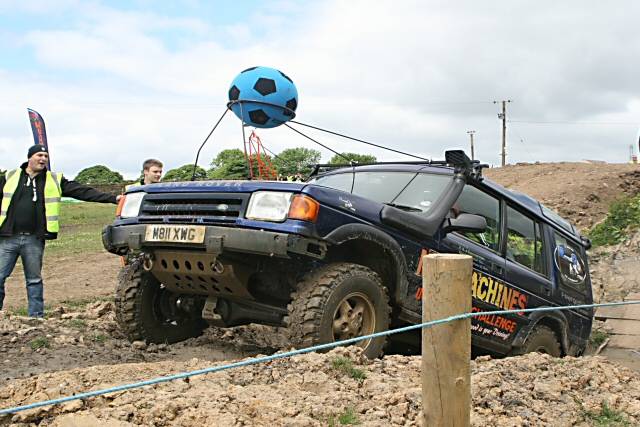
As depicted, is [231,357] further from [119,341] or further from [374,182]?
[374,182]

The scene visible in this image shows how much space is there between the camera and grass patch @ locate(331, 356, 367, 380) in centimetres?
371

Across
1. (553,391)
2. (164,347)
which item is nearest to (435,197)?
(553,391)

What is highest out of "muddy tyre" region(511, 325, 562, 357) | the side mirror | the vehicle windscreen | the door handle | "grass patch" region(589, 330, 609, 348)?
the vehicle windscreen

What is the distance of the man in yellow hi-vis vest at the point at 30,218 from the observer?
21.1ft

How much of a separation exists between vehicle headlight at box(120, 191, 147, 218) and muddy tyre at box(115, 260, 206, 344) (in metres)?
0.47

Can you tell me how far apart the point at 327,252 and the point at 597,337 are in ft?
17.2

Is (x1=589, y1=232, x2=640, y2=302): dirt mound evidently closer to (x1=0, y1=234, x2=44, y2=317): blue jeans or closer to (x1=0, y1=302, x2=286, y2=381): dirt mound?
(x1=0, y1=302, x2=286, y2=381): dirt mound

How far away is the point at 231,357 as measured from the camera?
4.90 metres

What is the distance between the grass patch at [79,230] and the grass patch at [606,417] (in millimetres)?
12065

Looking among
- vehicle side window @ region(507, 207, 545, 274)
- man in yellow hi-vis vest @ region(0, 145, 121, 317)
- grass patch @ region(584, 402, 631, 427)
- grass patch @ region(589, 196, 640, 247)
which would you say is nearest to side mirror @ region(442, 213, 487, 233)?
vehicle side window @ region(507, 207, 545, 274)

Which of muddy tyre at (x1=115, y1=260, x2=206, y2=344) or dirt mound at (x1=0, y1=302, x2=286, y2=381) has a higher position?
muddy tyre at (x1=115, y1=260, x2=206, y2=344)

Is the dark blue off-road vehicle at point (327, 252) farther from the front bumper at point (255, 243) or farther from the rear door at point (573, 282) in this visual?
the rear door at point (573, 282)

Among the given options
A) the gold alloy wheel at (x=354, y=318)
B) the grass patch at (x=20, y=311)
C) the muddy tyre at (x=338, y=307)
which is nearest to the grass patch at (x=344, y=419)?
the muddy tyre at (x=338, y=307)

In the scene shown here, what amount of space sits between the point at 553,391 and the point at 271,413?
173 cm
